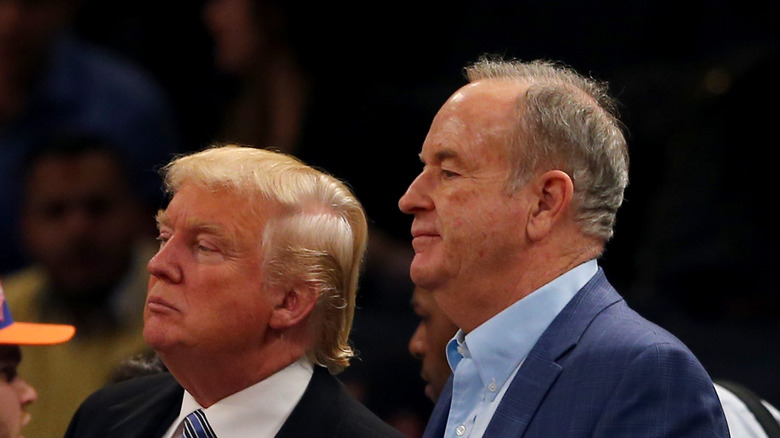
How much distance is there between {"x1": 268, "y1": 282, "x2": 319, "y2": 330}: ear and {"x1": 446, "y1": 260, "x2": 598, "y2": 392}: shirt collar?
0.39m

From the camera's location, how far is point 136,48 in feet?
19.4

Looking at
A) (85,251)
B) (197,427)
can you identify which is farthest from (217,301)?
(85,251)

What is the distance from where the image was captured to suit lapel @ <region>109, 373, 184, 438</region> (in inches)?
109

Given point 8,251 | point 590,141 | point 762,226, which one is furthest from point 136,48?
point 590,141

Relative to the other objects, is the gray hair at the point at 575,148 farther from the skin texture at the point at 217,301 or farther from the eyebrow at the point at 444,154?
the skin texture at the point at 217,301

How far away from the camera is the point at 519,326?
2.49 m

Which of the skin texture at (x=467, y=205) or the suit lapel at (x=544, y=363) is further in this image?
the skin texture at (x=467, y=205)

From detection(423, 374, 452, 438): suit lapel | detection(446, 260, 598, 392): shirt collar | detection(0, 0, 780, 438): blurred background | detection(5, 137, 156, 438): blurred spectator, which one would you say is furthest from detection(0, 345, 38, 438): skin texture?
detection(5, 137, 156, 438): blurred spectator

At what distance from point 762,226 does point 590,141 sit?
2154mm

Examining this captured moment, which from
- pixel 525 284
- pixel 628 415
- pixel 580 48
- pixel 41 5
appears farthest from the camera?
pixel 41 5

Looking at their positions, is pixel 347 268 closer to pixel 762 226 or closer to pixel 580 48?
pixel 762 226

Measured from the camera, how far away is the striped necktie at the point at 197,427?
2648mm

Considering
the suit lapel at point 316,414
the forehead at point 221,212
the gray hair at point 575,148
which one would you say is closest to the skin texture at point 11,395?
the forehead at point 221,212

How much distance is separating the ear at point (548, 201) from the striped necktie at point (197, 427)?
78 centimetres
